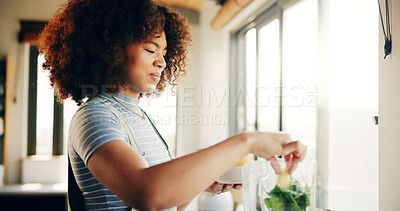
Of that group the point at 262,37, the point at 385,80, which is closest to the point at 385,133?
the point at 385,80

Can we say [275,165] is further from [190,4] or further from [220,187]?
[190,4]

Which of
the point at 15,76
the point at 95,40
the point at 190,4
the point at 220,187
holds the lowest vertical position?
the point at 220,187

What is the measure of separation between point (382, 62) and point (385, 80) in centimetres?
5

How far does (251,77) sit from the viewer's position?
9.54 feet

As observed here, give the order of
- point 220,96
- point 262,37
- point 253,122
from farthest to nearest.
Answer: point 220,96
point 253,122
point 262,37

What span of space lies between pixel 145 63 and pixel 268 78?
164 cm

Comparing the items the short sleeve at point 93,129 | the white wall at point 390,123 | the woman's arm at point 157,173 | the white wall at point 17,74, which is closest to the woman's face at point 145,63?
the short sleeve at point 93,129

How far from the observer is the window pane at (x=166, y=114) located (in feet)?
11.9

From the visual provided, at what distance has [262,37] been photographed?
2.56m

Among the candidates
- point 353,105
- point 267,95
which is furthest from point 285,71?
point 353,105

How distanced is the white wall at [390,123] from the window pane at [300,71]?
69 cm

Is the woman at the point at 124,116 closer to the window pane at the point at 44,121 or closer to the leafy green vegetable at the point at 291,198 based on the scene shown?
the leafy green vegetable at the point at 291,198

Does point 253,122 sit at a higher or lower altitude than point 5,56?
lower

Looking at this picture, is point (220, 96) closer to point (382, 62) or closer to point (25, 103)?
point (25, 103)
